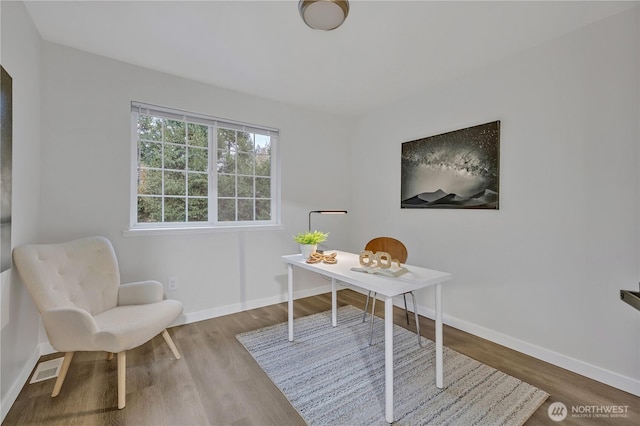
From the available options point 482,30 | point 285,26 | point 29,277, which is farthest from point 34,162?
point 482,30

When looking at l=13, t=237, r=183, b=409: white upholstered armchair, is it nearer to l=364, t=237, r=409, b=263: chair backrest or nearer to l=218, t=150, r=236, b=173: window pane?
l=218, t=150, r=236, b=173: window pane

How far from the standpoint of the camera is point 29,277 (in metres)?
1.62

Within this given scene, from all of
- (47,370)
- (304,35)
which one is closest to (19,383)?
(47,370)

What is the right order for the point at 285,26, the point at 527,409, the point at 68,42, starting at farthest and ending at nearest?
the point at 68,42 < the point at 285,26 < the point at 527,409

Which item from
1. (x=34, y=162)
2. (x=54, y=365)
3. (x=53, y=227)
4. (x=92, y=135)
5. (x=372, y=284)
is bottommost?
→ (x=54, y=365)

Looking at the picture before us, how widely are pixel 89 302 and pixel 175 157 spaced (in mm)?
1407

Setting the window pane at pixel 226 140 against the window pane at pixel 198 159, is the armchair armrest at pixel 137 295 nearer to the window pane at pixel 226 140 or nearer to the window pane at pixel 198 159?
the window pane at pixel 198 159

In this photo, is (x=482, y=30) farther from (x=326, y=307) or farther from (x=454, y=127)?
(x=326, y=307)

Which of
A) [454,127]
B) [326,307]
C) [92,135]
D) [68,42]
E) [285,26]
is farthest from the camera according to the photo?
[326,307]

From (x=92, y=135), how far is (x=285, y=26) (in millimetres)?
1758

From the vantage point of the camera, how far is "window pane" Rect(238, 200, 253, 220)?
3.13 metres

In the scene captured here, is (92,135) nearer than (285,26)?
No

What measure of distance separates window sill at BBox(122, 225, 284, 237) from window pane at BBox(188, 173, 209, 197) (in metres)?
0.35

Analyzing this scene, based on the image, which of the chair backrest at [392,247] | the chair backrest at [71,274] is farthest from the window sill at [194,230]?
the chair backrest at [392,247]
